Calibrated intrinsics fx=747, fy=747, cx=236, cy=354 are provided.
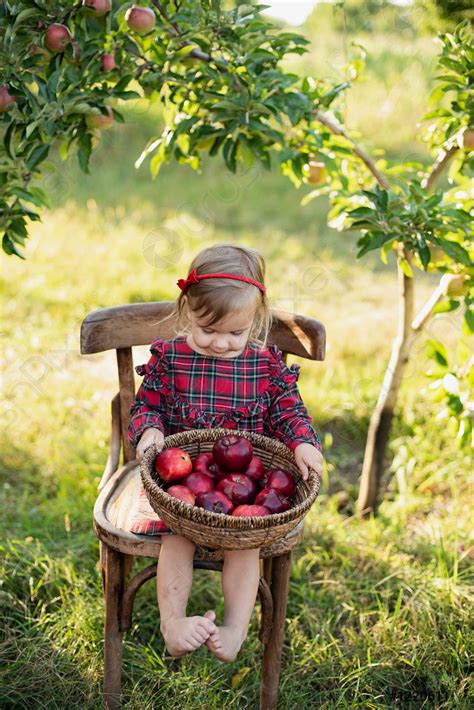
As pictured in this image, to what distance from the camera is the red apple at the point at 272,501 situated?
1.61m

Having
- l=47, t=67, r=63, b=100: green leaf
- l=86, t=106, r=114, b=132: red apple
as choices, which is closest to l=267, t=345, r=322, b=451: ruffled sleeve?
l=86, t=106, r=114, b=132: red apple

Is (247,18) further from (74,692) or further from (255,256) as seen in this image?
(74,692)

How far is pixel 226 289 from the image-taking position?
1.78m

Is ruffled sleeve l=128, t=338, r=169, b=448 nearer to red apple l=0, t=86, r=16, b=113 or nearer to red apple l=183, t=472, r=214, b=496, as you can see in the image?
red apple l=183, t=472, r=214, b=496

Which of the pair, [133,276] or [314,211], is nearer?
[133,276]

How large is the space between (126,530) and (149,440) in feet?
0.70

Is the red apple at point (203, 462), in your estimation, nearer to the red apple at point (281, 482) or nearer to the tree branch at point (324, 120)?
the red apple at point (281, 482)

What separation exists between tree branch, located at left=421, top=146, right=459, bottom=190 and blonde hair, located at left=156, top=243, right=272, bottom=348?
2.37 feet

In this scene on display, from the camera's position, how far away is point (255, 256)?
1893mm

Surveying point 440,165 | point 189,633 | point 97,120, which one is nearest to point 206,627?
point 189,633

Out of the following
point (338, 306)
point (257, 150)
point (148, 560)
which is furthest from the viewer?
point (338, 306)

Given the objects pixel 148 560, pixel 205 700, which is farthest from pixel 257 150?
pixel 205 700

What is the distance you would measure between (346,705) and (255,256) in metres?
1.14

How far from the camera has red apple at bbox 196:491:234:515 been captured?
1624mm
